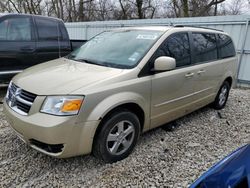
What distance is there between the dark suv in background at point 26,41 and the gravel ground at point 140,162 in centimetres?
152

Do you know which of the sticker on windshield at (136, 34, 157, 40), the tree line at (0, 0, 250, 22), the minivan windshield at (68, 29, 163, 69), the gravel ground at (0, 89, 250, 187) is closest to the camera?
the gravel ground at (0, 89, 250, 187)

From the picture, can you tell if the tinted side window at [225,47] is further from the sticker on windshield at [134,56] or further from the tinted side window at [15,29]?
the tinted side window at [15,29]

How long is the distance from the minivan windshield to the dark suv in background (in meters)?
2.01

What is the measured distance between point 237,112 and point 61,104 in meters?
4.01

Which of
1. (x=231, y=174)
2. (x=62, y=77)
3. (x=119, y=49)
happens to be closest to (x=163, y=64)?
(x=119, y=49)

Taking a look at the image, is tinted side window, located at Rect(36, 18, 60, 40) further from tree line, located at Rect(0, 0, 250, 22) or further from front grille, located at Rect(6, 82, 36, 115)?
tree line, located at Rect(0, 0, 250, 22)

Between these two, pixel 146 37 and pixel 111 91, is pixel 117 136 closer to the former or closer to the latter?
pixel 111 91

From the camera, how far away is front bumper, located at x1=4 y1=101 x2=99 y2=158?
241cm

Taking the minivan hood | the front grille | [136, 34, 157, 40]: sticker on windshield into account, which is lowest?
the front grille

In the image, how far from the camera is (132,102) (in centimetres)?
290

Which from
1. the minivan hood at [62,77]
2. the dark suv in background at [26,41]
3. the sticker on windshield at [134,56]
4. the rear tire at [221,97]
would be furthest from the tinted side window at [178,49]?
the dark suv in background at [26,41]

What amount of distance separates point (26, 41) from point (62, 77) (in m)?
3.06

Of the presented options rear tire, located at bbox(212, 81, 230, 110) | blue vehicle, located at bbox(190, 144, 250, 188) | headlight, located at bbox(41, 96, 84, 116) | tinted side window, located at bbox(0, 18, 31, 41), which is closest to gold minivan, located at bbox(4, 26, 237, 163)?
headlight, located at bbox(41, 96, 84, 116)

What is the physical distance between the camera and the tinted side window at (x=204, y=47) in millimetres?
4029
